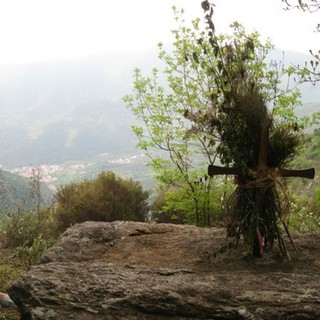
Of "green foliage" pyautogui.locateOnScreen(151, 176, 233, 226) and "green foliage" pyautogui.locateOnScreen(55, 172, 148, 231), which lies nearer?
"green foliage" pyautogui.locateOnScreen(151, 176, 233, 226)

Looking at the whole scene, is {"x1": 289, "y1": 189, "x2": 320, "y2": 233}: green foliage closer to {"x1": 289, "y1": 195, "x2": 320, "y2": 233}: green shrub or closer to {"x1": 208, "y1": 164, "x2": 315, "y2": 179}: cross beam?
{"x1": 289, "y1": 195, "x2": 320, "y2": 233}: green shrub

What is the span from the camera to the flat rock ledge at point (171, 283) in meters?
2.55

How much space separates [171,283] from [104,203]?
5526mm

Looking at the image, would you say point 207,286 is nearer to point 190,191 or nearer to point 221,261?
point 221,261

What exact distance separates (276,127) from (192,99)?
5.76 metres

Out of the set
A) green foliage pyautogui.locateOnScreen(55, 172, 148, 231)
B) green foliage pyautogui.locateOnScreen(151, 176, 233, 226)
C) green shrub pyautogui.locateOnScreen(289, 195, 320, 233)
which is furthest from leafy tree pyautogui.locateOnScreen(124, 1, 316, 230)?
green shrub pyautogui.locateOnScreen(289, 195, 320, 233)

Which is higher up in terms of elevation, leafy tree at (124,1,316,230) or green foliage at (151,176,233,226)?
leafy tree at (124,1,316,230)

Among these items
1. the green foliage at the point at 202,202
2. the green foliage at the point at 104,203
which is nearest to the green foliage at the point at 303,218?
the green foliage at the point at 202,202

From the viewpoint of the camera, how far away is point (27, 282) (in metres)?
2.87

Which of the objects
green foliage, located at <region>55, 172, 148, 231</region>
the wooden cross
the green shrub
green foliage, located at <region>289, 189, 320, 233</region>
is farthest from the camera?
green foliage, located at <region>55, 172, 148, 231</region>

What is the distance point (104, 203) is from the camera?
324 inches

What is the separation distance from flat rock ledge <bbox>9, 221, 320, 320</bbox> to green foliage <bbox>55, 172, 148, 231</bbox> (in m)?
4.47

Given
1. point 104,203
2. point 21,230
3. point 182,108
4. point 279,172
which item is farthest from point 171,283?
point 182,108

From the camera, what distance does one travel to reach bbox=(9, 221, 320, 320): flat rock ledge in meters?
2.55
